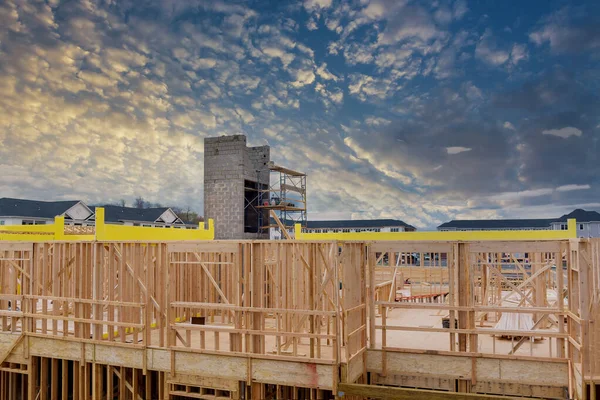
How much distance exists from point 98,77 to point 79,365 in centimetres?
3223

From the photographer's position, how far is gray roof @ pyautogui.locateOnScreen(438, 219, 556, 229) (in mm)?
78938

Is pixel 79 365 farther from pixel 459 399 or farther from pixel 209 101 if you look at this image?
pixel 209 101

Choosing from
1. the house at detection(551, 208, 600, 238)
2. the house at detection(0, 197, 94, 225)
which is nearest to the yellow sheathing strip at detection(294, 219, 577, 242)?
the house at detection(0, 197, 94, 225)

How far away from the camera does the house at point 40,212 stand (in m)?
57.2

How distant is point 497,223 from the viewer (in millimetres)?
81312

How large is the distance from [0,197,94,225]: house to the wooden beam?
A: 54.4 metres

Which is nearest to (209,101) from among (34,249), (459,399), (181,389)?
(34,249)

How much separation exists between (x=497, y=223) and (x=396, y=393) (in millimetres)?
76791

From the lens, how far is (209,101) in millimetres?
43844

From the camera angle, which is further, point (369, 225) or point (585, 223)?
point (369, 225)

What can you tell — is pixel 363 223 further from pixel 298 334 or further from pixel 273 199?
pixel 298 334

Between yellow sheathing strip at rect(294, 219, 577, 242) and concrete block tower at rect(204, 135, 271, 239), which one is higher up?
concrete block tower at rect(204, 135, 271, 239)

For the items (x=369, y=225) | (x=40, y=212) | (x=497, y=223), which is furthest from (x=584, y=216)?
(x=40, y=212)

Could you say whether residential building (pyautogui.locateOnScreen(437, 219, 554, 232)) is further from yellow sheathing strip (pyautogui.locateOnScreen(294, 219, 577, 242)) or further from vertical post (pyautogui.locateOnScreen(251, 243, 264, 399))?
vertical post (pyautogui.locateOnScreen(251, 243, 264, 399))
